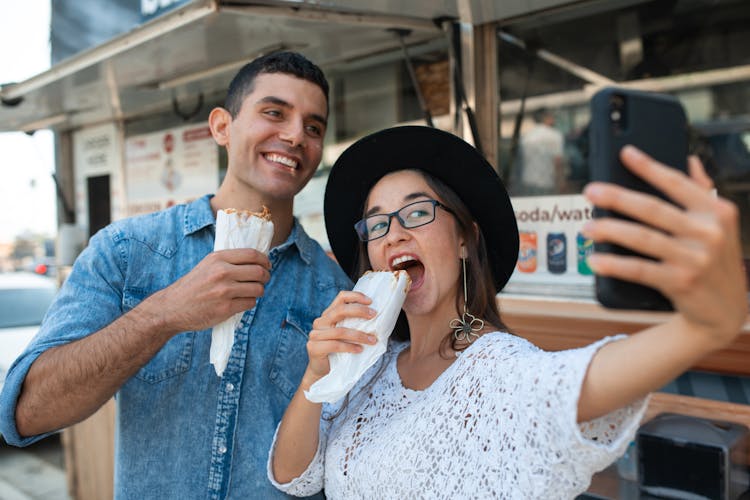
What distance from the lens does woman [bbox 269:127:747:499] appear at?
0.83 metres

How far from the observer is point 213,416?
77.5 inches

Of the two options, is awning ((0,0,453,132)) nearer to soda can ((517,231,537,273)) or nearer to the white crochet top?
soda can ((517,231,537,273))

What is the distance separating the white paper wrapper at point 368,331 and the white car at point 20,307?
6241 millimetres

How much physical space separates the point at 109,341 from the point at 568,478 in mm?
1231

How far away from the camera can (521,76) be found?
3.97 metres

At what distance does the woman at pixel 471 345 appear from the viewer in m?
0.83

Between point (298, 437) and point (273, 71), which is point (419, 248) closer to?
point (298, 437)

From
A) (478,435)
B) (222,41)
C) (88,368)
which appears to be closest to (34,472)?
(222,41)

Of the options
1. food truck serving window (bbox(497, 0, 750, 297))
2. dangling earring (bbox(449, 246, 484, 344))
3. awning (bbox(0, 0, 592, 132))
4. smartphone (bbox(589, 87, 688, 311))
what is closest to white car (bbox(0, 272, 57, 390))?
awning (bbox(0, 0, 592, 132))

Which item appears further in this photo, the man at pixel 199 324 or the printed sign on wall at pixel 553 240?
the printed sign on wall at pixel 553 240

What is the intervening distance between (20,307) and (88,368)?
21.6 ft

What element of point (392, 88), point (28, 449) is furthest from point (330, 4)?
point (28, 449)

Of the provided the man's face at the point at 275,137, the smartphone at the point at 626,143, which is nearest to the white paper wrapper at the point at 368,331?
the man's face at the point at 275,137

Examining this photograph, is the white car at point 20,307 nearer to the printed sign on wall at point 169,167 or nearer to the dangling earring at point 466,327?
the printed sign on wall at point 169,167
